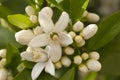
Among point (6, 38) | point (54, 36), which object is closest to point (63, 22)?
point (54, 36)

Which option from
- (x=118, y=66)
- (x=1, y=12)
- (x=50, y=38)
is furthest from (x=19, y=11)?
(x=118, y=66)

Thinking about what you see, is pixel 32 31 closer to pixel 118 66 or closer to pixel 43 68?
pixel 43 68

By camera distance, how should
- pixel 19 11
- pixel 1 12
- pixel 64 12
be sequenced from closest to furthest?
pixel 64 12
pixel 1 12
pixel 19 11

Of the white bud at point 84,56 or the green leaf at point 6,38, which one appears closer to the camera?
the white bud at point 84,56

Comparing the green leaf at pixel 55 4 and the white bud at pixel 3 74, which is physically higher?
the green leaf at pixel 55 4

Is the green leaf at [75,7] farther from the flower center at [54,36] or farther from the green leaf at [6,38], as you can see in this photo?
the green leaf at [6,38]

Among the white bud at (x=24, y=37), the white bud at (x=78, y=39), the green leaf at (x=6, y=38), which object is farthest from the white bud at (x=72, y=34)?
the green leaf at (x=6, y=38)

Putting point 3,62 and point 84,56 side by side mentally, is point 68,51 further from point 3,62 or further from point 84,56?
point 3,62
